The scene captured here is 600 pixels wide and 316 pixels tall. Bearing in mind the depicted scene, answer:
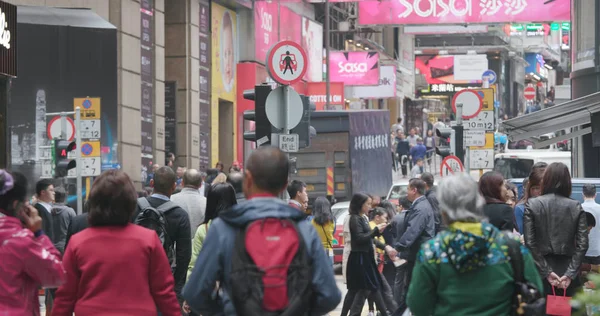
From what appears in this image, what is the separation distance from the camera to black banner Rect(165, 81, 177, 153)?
33.5 meters

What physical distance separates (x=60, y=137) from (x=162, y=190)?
13.6m

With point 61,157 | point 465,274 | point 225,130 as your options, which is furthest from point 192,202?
point 225,130

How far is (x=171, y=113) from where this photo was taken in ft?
110

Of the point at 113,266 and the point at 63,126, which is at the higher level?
the point at 63,126

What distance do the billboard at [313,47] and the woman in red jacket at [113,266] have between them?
39140mm

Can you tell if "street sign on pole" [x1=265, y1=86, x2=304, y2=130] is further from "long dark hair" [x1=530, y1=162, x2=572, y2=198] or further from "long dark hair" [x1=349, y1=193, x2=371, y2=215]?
"long dark hair" [x1=530, y1=162, x2=572, y2=198]

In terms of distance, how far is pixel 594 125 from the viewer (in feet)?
69.3

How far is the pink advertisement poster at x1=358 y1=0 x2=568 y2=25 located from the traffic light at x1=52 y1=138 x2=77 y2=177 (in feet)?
58.0

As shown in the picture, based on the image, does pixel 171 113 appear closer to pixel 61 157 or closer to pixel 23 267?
pixel 61 157

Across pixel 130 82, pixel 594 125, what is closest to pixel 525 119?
pixel 594 125

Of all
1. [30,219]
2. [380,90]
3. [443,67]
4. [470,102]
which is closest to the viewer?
[30,219]

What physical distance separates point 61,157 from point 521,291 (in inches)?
651

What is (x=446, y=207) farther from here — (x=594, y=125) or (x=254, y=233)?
(x=594, y=125)

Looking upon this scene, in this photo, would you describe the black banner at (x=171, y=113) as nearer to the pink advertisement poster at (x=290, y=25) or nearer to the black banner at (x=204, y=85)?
the black banner at (x=204, y=85)
